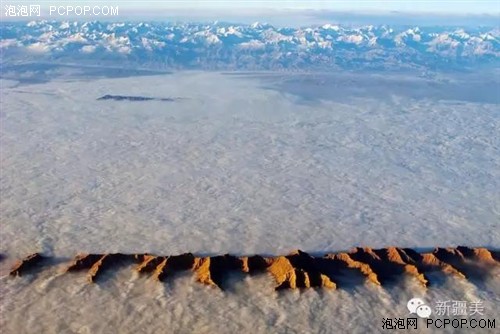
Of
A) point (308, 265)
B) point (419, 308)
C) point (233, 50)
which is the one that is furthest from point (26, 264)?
point (233, 50)

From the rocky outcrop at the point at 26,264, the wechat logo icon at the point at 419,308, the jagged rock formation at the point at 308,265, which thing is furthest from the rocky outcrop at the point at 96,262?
the wechat logo icon at the point at 419,308

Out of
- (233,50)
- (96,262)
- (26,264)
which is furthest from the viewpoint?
(233,50)

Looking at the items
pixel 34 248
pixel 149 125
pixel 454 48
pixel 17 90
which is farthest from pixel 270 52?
pixel 34 248

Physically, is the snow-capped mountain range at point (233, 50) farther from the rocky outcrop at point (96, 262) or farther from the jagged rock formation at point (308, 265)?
the jagged rock formation at point (308, 265)

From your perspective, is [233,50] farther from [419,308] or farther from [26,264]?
[419,308]

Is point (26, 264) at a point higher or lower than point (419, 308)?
lower

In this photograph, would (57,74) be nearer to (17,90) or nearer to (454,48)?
(17,90)
